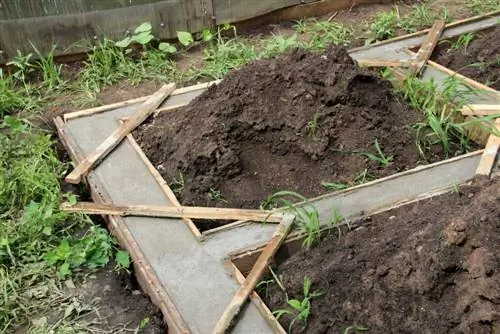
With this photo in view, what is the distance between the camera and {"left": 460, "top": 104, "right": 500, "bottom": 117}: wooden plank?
4152 mm

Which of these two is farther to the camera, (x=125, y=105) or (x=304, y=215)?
(x=125, y=105)

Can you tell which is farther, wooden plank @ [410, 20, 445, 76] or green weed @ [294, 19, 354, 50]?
green weed @ [294, 19, 354, 50]

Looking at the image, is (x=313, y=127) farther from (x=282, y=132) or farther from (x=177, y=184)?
(x=177, y=184)

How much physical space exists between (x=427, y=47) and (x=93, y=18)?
263 cm

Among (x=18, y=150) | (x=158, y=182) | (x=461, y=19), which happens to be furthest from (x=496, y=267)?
(x=461, y=19)

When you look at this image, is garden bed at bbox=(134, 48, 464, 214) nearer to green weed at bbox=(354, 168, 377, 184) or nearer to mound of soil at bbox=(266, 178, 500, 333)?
green weed at bbox=(354, 168, 377, 184)

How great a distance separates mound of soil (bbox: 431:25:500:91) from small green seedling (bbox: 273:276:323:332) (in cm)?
246

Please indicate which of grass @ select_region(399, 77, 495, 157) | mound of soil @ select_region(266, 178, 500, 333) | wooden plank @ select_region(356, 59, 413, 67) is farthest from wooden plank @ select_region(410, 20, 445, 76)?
mound of soil @ select_region(266, 178, 500, 333)

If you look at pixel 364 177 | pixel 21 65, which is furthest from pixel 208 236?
pixel 21 65

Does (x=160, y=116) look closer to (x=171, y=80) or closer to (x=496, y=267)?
(x=171, y=80)

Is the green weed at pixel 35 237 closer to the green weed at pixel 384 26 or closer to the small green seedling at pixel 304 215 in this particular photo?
the small green seedling at pixel 304 215

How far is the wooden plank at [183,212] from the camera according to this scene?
3.48 meters

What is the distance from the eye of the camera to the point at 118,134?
14.1 ft

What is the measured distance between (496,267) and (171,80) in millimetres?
3276
